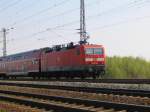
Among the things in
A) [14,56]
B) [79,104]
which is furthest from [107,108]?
[14,56]

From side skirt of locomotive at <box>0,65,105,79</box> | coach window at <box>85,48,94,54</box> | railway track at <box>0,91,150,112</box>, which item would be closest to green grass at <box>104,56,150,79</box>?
side skirt of locomotive at <box>0,65,105,79</box>

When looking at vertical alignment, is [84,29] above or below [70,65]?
above

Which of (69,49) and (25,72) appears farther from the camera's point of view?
→ (25,72)

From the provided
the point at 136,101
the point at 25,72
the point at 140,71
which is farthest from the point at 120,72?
the point at 136,101

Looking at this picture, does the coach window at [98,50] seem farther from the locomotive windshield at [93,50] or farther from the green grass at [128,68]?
the green grass at [128,68]

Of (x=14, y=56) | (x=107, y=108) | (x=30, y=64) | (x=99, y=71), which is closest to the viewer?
(x=107, y=108)

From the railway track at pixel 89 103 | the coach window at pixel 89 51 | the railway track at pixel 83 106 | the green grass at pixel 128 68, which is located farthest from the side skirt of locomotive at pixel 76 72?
the railway track at pixel 83 106

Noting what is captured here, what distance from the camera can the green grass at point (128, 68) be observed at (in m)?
39.3

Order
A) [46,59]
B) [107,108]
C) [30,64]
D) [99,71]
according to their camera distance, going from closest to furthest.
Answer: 1. [107,108]
2. [99,71]
3. [46,59]
4. [30,64]

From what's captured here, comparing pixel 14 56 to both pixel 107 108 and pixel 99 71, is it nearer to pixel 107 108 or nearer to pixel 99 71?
pixel 99 71

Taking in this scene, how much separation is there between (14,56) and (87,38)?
18.1m

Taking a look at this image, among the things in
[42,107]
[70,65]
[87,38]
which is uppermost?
[87,38]

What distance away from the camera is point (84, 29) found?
108ft

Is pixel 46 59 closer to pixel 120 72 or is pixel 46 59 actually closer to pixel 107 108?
pixel 120 72
